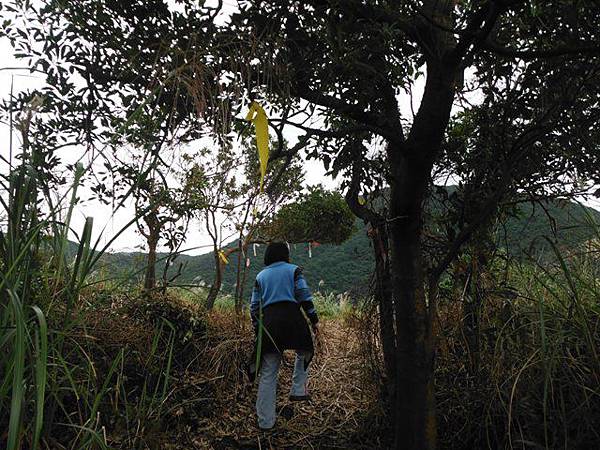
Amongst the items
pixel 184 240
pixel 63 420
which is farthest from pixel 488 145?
pixel 63 420

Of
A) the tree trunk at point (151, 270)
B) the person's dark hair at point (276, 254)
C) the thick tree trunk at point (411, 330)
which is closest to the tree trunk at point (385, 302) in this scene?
the thick tree trunk at point (411, 330)

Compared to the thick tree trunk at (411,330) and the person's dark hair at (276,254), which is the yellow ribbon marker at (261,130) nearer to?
the thick tree trunk at (411,330)

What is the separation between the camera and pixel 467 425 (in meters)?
2.92

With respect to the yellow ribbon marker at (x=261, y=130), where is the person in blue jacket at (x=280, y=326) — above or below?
below

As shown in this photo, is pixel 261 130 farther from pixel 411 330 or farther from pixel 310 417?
pixel 310 417

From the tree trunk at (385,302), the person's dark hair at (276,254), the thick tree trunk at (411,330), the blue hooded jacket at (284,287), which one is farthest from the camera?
the person's dark hair at (276,254)

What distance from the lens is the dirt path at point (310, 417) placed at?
3447 millimetres

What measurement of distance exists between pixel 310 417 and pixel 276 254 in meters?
1.47

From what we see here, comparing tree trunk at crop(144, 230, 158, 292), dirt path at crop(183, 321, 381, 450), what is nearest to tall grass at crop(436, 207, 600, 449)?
dirt path at crop(183, 321, 381, 450)

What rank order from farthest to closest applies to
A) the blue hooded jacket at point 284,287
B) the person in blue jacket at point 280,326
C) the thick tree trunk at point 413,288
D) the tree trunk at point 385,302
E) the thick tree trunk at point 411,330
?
1. the blue hooded jacket at point 284,287
2. the person in blue jacket at point 280,326
3. the tree trunk at point 385,302
4. the thick tree trunk at point 411,330
5. the thick tree trunk at point 413,288

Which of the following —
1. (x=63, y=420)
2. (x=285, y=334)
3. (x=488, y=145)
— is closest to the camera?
(x=63, y=420)

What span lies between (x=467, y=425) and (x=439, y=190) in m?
1.53

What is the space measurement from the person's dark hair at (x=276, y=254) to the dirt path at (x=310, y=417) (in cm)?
109

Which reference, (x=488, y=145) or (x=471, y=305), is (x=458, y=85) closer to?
(x=488, y=145)
